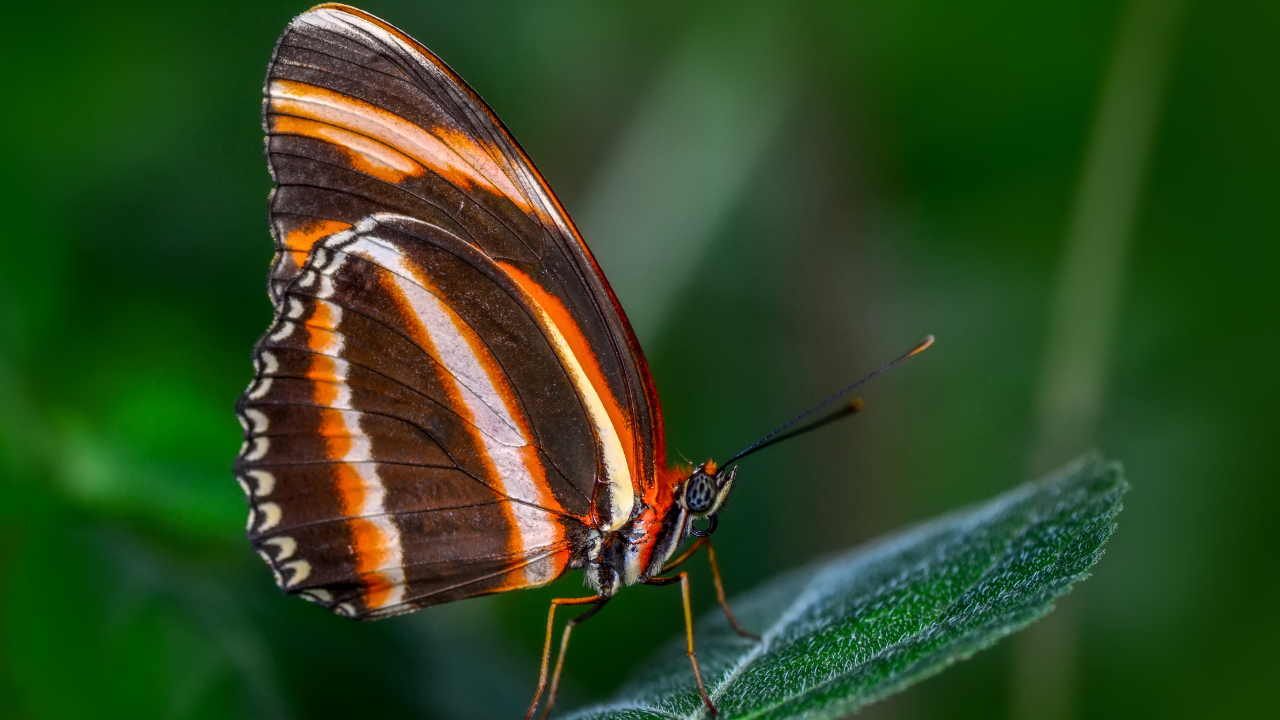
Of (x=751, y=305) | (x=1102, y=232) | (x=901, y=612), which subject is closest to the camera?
(x=901, y=612)

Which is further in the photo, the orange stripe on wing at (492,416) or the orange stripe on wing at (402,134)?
the orange stripe on wing at (492,416)

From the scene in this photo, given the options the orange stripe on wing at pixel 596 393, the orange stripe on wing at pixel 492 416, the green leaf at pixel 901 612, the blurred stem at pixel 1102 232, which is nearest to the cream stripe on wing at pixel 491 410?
the orange stripe on wing at pixel 492 416

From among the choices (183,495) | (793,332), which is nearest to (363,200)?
(183,495)

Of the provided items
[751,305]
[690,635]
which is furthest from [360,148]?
[751,305]

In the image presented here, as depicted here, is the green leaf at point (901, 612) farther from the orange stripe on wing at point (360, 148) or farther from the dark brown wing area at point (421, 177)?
the orange stripe on wing at point (360, 148)

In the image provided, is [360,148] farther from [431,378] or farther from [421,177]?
[431,378]

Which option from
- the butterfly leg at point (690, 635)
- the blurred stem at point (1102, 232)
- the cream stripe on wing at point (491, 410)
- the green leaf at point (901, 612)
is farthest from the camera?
the blurred stem at point (1102, 232)
